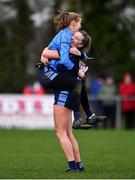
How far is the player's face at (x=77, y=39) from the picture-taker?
1177cm

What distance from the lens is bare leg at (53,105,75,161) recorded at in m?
11.8

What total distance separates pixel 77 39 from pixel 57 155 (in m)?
4.37

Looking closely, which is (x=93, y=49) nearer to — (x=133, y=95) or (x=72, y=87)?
(x=133, y=95)

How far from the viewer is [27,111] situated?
88.1ft

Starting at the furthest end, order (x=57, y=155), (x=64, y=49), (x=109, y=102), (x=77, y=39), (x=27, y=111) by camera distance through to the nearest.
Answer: (x=109, y=102), (x=27, y=111), (x=57, y=155), (x=77, y=39), (x=64, y=49)

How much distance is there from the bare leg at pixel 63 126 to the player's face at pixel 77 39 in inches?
36.0

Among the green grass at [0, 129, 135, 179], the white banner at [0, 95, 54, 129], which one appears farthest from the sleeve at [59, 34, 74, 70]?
the white banner at [0, 95, 54, 129]

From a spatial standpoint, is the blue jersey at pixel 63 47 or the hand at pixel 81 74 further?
the hand at pixel 81 74

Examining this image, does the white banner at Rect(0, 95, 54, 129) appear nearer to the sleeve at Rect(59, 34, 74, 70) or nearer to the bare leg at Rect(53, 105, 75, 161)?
the bare leg at Rect(53, 105, 75, 161)

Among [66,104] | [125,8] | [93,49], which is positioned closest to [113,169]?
[66,104]

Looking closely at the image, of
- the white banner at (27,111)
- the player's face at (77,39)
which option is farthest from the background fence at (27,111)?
the player's face at (77,39)

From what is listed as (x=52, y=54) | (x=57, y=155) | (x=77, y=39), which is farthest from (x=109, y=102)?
(x=52, y=54)

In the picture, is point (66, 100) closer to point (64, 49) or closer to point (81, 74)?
point (81, 74)

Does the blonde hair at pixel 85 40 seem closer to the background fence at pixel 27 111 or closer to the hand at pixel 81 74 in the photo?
the hand at pixel 81 74
